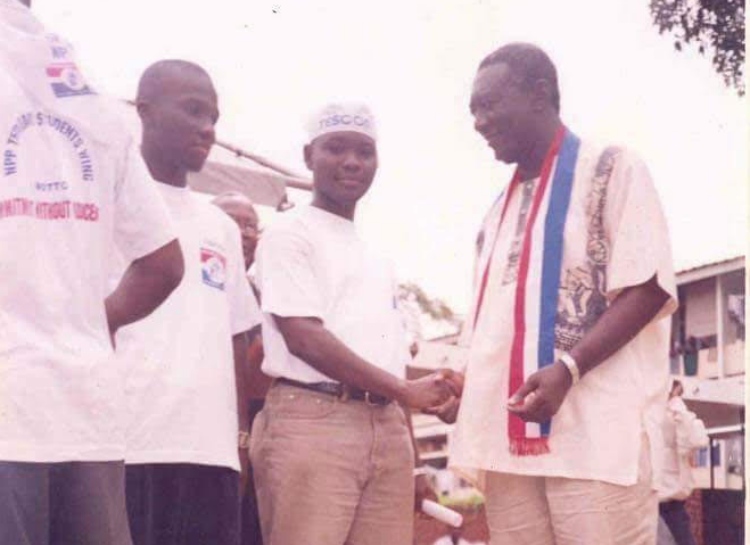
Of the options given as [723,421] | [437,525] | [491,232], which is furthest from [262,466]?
[723,421]

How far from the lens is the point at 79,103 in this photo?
2.43m

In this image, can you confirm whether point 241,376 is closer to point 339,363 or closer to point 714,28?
point 339,363

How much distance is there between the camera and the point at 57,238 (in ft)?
7.59

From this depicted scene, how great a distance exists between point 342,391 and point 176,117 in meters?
1.00

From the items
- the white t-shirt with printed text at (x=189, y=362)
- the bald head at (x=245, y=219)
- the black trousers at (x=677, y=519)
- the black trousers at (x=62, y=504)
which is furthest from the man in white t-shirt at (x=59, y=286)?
the black trousers at (x=677, y=519)

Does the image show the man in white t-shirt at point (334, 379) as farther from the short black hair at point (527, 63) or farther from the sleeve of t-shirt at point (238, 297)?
the short black hair at point (527, 63)

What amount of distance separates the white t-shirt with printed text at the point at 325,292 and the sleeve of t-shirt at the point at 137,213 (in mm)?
1200

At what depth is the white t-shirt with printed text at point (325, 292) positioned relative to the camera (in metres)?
3.79

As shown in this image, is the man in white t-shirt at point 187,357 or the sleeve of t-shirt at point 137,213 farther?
the man in white t-shirt at point 187,357

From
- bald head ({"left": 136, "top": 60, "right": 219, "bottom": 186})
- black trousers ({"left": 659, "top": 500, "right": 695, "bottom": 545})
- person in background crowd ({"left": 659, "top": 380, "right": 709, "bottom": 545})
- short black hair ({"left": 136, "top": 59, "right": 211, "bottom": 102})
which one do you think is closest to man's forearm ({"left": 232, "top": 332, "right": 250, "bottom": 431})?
bald head ({"left": 136, "top": 60, "right": 219, "bottom": 186})

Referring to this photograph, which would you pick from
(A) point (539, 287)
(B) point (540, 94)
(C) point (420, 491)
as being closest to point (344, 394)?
(C) point (420, 491)

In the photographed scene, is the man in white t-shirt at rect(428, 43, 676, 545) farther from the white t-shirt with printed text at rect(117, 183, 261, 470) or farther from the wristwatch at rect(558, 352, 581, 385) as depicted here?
the white t-shirt with printed text at rect(117, 183, 261, 470)

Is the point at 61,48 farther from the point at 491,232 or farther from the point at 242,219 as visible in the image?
the point at 242,219

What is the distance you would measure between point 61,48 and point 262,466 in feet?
5.61
